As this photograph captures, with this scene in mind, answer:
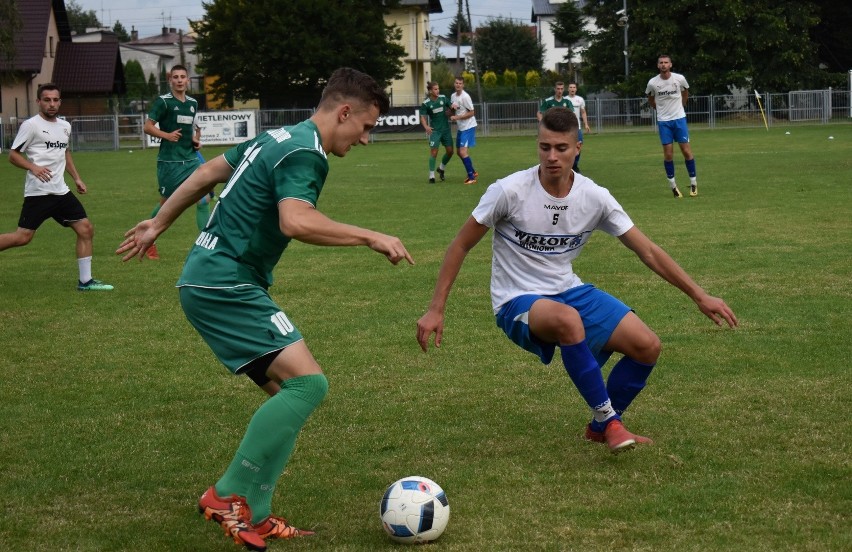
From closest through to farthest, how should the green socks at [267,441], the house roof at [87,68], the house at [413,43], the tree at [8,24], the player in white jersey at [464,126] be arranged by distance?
the green socks at [267,441]
the player in white jersey at [464,126]
the tree at [8,24]
the house roof at [87,68]
the house at [413,43]

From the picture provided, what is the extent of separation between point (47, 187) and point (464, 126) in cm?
1337

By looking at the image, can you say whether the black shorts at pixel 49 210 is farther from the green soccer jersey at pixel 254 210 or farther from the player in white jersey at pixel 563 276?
the green soccer jersey at pixel 254 210

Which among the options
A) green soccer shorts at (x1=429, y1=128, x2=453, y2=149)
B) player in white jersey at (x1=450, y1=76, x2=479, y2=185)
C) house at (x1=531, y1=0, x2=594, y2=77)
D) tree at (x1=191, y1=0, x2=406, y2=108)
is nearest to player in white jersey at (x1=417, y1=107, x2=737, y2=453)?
player in white jersey at (x1=450, y1=76, x2=479, y2=185)

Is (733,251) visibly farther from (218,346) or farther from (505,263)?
(218,346)

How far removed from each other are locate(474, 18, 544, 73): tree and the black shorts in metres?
81.8

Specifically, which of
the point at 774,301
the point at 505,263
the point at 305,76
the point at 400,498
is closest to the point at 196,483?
the point at 400,498

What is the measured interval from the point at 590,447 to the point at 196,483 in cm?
192

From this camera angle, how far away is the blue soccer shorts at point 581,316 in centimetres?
526

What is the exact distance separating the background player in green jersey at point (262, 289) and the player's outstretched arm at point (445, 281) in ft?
2.86

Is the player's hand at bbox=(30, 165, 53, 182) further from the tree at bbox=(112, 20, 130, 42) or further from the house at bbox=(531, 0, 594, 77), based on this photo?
the tree at bbox=(112, 20, 130, 42)

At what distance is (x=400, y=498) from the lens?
13.9 feet

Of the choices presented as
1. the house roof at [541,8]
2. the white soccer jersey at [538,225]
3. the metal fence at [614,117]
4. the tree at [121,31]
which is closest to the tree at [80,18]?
the tree at [121,31]

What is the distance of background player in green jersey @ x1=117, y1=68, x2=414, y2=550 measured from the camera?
4086 mm

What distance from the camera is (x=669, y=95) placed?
59.0 feet
